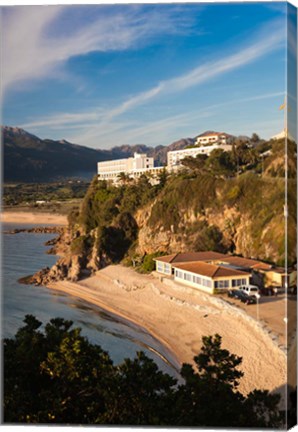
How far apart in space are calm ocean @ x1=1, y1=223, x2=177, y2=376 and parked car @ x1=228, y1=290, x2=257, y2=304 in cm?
146

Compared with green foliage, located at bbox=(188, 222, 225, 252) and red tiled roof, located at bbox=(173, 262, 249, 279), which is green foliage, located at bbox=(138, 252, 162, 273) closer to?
red tiled roof, located at bbox=(173, 262, 249, 279)

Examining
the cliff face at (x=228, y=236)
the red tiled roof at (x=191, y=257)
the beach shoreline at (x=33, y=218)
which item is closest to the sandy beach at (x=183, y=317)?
the red tiled roof at (x=191, y=257)

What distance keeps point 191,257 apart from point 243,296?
1.00 metres

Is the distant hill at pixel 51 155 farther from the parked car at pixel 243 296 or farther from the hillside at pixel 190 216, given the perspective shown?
the parked car at pixel 243 296

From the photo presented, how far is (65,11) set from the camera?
7.68 meters

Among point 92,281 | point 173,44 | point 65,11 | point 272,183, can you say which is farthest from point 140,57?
point 92,281

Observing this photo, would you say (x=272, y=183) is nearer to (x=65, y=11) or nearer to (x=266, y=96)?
(x=266, y=96)

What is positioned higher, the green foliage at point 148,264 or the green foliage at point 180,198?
the green foliage at point 180,198

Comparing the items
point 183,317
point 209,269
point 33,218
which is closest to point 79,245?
point 33,218

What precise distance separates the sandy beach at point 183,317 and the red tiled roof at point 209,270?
346 millimetres

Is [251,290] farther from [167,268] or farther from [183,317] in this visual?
[167,268]

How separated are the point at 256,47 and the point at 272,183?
1941mm

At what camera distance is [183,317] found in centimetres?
806

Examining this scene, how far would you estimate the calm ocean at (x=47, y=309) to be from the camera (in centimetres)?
819
